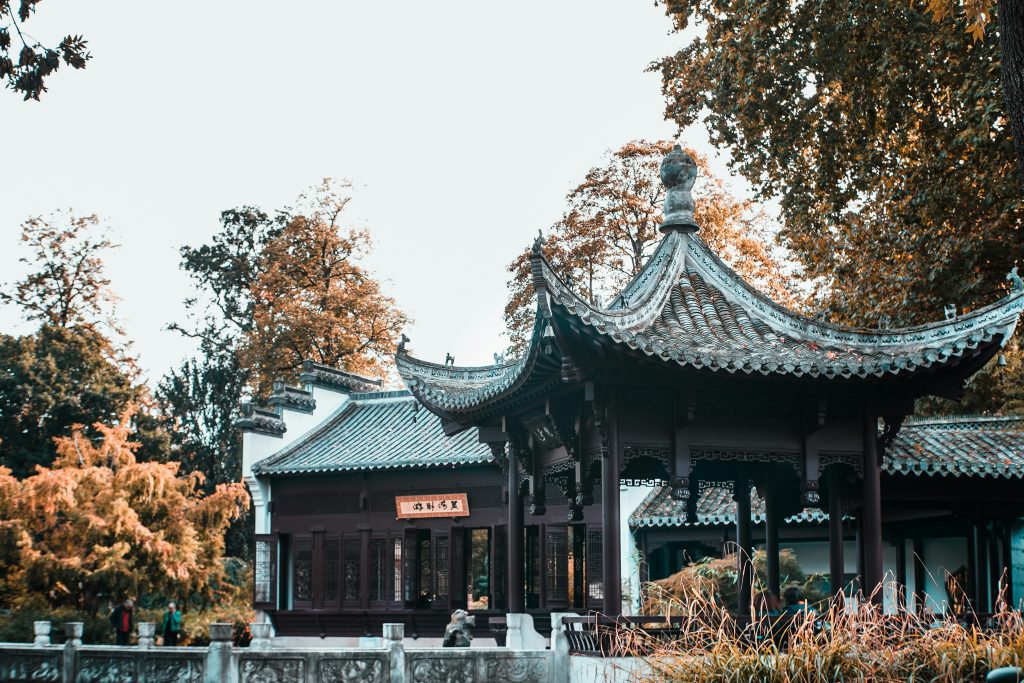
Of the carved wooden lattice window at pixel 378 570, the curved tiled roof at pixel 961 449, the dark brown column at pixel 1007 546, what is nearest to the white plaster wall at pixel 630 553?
the carved wooden lattice window at pixel 378 570

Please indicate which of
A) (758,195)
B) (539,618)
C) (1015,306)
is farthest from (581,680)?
(758,195)

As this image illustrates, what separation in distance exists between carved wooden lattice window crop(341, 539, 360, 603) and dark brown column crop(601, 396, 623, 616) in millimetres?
13127

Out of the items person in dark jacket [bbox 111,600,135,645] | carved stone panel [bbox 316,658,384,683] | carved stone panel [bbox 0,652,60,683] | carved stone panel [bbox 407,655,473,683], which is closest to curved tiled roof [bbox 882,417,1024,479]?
carved stone panel [bbox 407,655,473,683]

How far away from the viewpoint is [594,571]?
62.4 feet

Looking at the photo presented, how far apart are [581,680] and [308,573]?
13940 millimetres

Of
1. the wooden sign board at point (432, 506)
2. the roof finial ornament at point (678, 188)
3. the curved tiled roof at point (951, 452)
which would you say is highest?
the roof finial ornament at point (678, 188)

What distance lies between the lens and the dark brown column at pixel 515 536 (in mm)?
12336

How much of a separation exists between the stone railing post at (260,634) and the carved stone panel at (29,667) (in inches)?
76.7

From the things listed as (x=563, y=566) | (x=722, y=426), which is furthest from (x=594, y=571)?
(x=722, y=426)

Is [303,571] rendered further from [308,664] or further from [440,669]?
[440,669]

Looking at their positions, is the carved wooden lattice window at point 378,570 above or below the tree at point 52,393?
below

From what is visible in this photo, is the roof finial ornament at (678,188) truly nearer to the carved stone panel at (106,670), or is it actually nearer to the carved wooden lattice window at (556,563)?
the carved stone panel at (106,670)

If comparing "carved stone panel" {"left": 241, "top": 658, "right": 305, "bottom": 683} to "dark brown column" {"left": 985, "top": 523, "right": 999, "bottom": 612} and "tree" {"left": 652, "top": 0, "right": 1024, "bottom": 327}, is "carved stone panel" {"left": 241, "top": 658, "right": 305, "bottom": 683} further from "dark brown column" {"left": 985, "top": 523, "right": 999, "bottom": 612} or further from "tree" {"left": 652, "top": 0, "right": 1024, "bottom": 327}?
"tree" {"left": 652, "top": 0, "right": 1024, "bottom": 327}

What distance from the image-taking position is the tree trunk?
587 centimetres
